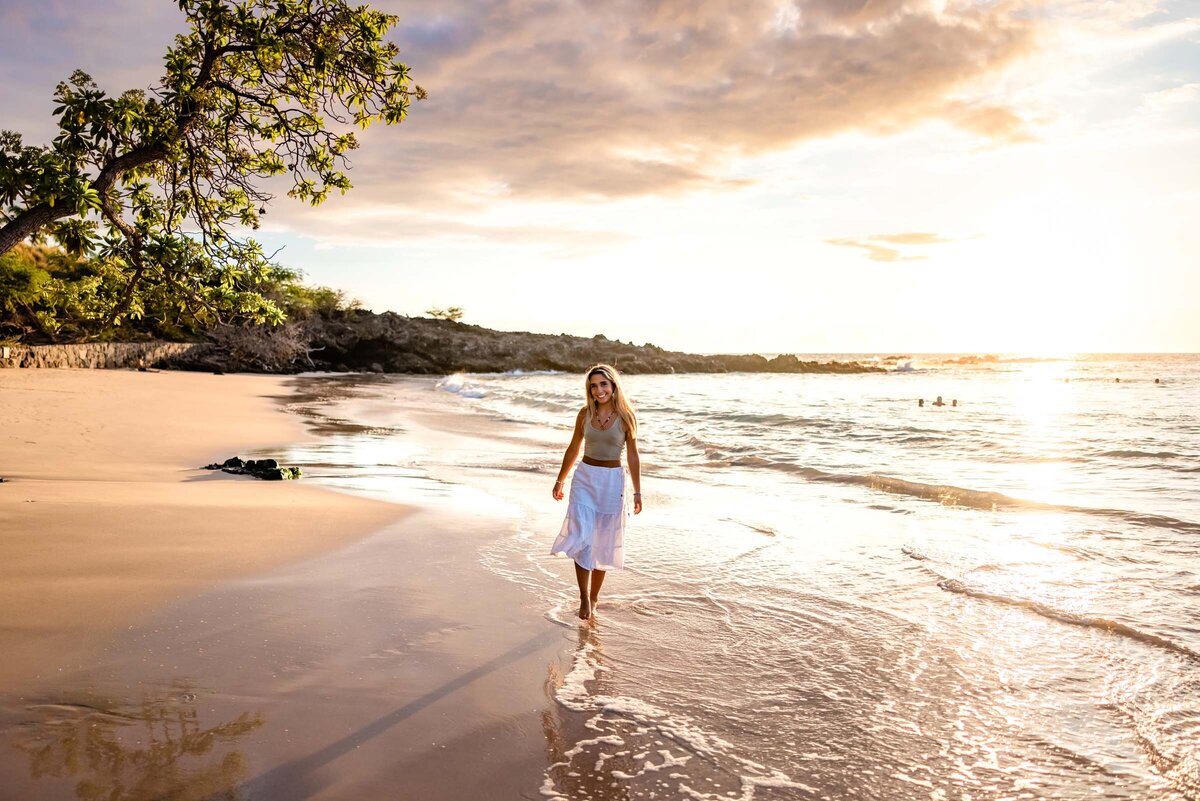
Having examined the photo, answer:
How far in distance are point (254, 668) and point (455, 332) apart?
6706 centimetres

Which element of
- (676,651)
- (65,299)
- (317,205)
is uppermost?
(317,205)

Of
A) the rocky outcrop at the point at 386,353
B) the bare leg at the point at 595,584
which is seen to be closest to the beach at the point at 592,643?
the bare leg at the point at 595,584

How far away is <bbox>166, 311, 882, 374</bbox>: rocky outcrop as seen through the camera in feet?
191

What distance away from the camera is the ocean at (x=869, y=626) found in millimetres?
3607

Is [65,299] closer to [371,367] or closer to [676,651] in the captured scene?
[676,651]

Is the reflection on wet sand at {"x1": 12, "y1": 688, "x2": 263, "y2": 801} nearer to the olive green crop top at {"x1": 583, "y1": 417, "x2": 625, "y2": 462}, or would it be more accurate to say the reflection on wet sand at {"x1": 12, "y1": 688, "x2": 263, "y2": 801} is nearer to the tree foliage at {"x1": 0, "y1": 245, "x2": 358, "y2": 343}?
the olive green crop top at {"x1": 583, "y1": 417, "x2": 625, "y2": 462}

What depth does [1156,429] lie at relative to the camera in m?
19.5

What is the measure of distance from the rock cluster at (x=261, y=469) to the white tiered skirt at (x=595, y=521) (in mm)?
6463

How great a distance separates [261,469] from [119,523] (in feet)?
12.3

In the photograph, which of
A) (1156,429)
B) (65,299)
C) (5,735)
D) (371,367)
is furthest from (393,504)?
(371,367)

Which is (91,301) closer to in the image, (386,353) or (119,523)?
(119,523)

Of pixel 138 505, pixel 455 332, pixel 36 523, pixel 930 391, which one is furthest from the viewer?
pixel 455 332

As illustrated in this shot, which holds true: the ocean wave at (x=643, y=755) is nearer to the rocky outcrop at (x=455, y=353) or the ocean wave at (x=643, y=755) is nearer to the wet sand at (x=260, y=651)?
the wet sand at (x=260, y=651)

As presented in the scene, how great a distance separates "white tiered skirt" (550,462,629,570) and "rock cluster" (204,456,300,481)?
21.2ft
